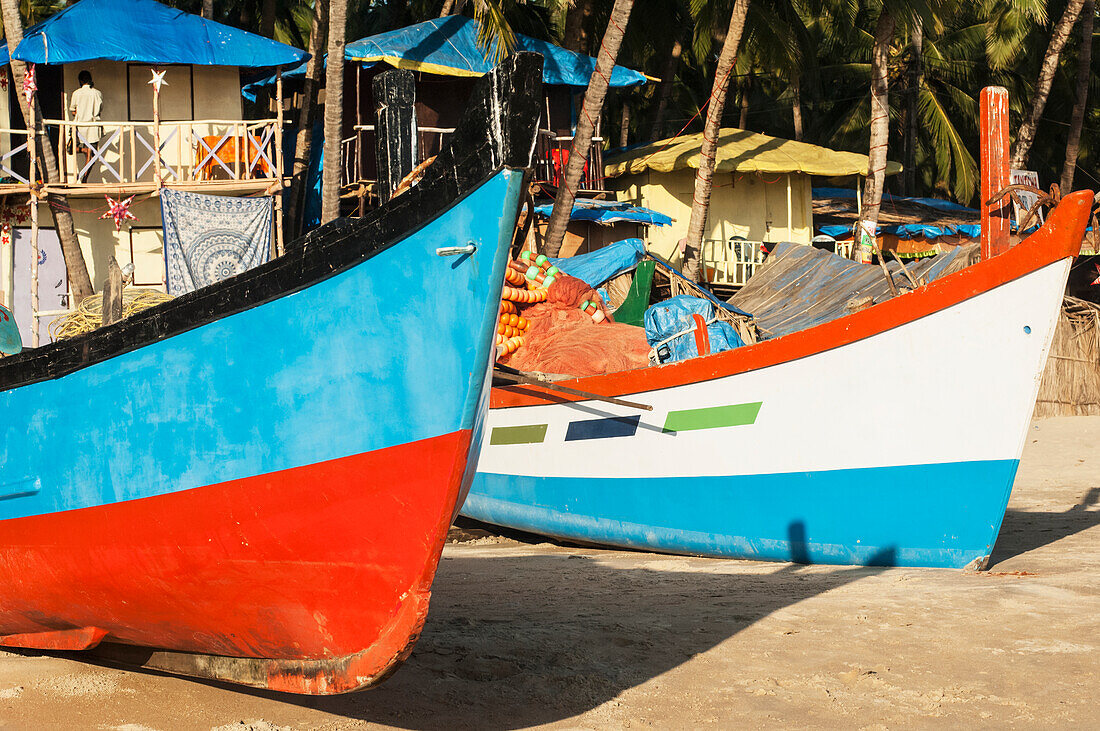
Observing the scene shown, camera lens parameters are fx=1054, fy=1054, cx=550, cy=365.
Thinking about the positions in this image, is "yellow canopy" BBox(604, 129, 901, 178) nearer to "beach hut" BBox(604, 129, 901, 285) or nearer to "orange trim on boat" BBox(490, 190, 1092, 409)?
"beach hut" BBox(604, 129, 901, 285)

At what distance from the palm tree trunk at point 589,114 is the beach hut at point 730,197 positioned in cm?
633

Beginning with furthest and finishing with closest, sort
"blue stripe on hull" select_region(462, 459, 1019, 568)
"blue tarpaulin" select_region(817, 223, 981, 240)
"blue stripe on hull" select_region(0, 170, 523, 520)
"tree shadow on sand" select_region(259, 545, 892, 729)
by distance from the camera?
"blue tarpaulin" select_region(817, 223, 981, 240) → "blue stripe on hull" select_region(462, 459, 1019, 568) → "tree shadow on sand" select_region(259, 545, 892, 729) → "blue stripe on hull" select_region(0, 170, 523, 520)

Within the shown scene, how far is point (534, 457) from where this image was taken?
8.20 meters

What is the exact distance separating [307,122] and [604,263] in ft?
19.9

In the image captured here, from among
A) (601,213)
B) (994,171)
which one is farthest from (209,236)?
(994,171)

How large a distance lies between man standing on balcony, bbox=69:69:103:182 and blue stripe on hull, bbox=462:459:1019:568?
1161 centimetres

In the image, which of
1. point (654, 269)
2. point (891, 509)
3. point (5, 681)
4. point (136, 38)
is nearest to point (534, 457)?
point (891, 509)

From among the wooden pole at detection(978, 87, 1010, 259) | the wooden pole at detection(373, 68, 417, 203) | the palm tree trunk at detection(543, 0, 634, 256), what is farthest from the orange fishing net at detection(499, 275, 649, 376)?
the palm tree trunk at detection(543, 0, 634, 256)

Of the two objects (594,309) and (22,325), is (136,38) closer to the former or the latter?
(22,325)

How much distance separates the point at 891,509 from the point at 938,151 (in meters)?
23.9

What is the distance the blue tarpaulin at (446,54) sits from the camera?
18219 millimetres

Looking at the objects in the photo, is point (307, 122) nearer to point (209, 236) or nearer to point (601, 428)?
point (209, 236)

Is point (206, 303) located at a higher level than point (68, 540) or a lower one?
higher

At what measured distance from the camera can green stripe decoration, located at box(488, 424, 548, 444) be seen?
808 cm
